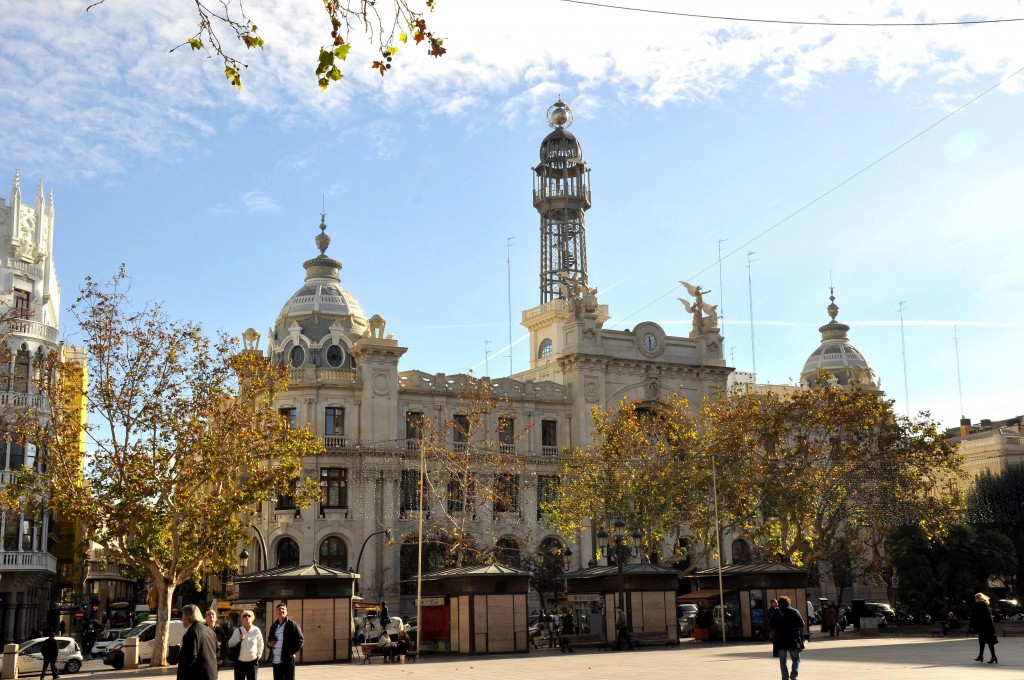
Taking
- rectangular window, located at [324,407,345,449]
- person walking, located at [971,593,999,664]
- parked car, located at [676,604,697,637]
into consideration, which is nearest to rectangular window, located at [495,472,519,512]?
rectangular window, located at [324,407,345,449]

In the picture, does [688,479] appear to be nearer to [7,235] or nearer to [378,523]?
[378,523]

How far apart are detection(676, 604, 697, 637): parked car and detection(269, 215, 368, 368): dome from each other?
77.3 feet

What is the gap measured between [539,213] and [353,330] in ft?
106

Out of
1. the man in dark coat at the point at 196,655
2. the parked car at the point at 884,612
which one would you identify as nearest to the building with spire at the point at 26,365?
the man in dark coat at the point at 196,655

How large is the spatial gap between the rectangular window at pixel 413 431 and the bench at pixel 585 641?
2360cm

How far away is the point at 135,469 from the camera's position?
3262 cm

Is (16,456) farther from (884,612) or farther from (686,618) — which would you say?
(884,612)

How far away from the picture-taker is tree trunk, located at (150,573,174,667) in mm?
31359

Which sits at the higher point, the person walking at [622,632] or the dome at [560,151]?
the dome at [560,151]

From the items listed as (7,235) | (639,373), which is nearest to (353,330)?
(639,373)

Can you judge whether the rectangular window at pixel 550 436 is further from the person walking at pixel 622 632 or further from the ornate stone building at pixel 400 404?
the person walking at pixel 622 632

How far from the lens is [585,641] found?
35.2 m

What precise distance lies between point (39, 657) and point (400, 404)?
2746 centimetres

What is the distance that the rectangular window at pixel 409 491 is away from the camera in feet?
190
